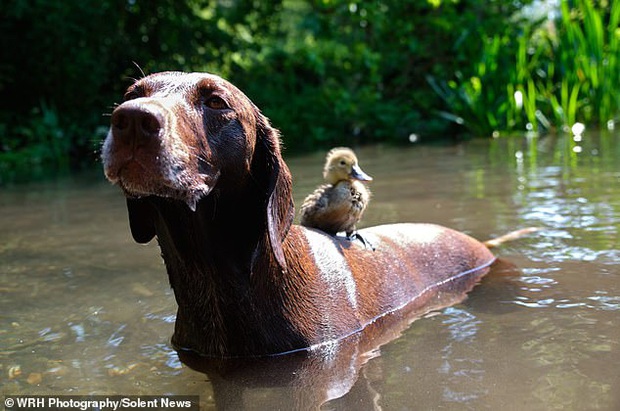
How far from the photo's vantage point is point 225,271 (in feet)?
10.9

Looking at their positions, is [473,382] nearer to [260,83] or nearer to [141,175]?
[141,175]

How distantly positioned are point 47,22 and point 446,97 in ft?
26.1

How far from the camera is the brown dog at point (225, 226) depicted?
2760 mm

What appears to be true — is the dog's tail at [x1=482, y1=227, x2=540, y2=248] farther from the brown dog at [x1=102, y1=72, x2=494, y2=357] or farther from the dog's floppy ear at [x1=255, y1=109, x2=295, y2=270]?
the dog's floppy ear at [x1=255, y1=109, x2=295, y2=270]

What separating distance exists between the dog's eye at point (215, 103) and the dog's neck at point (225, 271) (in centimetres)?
35

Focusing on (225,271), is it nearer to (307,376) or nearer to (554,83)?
(307,376)

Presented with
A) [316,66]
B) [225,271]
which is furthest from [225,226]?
[316,66]

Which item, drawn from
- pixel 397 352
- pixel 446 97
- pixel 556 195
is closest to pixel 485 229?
pixel 556 195

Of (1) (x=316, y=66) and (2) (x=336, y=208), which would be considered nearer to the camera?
(2) (x=336, y=208)

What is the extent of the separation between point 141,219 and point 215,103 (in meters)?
0.67

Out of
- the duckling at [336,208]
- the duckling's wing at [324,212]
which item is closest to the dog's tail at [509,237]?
the duckling at [336,208]

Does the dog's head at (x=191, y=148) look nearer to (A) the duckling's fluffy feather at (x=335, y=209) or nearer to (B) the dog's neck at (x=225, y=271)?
(B) the dog's neck at (x=225, y=271)

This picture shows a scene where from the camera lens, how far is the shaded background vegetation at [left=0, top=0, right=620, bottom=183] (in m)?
13.6

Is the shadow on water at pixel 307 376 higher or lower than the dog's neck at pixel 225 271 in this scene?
lower
